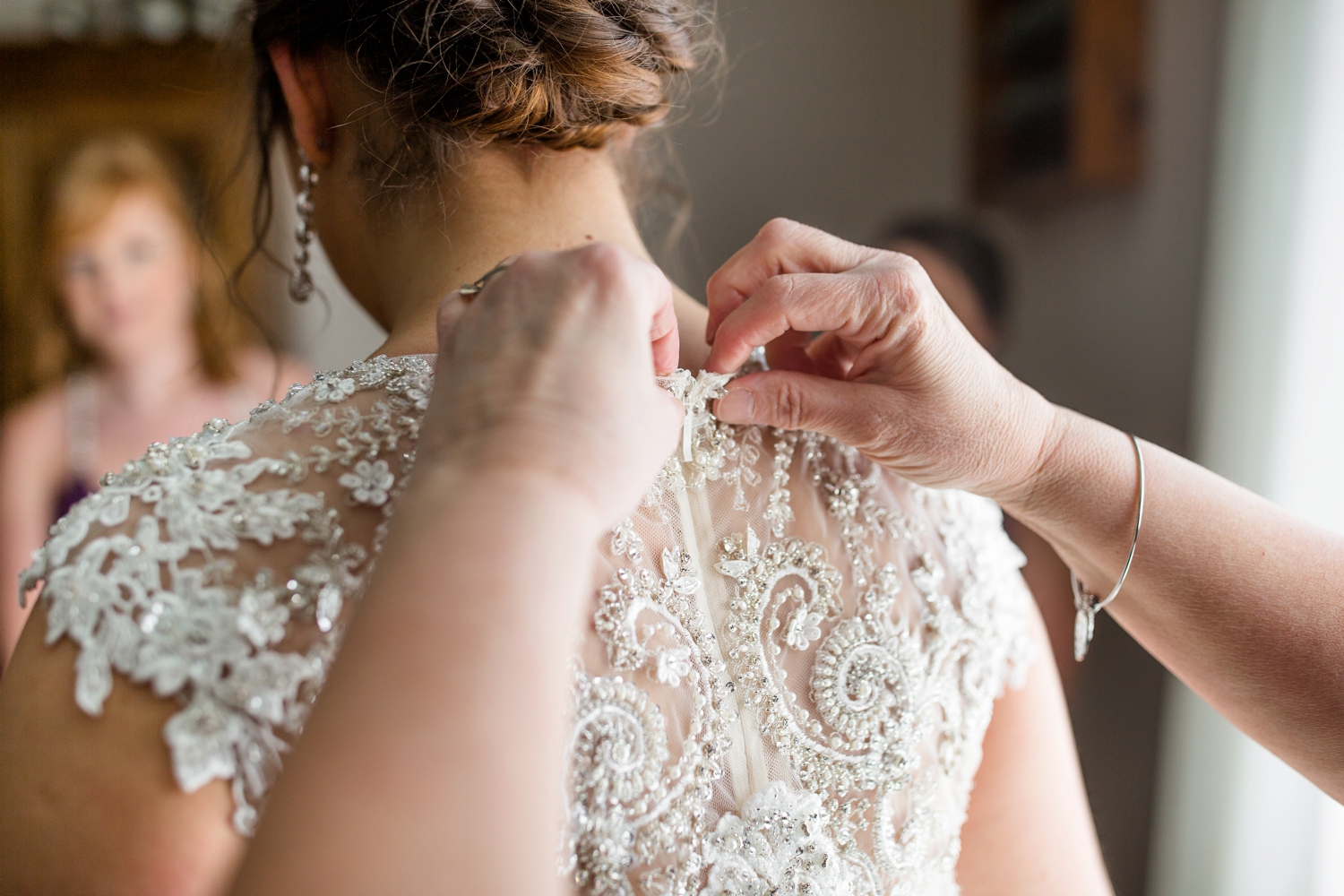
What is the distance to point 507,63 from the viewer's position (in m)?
0.70

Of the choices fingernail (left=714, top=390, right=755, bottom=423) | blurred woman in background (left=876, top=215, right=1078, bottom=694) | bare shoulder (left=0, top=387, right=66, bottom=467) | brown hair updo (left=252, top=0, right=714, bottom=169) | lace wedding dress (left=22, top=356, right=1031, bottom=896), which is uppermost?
blurred woman in background (left=876, top=215, right=1078, bottom=694)

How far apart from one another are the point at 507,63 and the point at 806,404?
1.24 ft

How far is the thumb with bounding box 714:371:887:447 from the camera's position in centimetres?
75

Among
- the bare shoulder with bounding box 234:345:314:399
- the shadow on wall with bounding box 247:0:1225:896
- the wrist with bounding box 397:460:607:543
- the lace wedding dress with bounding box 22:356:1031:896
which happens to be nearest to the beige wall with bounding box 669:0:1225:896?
the shadow on wall with bounding box 247:0:1225:896

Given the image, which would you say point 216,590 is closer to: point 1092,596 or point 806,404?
point 806,404

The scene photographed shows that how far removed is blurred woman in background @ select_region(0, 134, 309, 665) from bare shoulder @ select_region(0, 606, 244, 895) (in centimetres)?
252

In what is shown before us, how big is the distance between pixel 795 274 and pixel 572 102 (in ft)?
0.79

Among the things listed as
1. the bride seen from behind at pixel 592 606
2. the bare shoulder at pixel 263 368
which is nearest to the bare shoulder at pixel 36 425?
the bare shoulder at pixel 263 368

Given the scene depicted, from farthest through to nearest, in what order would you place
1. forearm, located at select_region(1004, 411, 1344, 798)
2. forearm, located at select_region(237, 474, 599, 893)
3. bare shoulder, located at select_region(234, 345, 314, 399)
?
bare shoulder, located at select_region(234, 345, 314, 399), forearm, located at select_region(1004, 411, 1344, 798), forearm, located at select_region(237, 474, 599, 893)

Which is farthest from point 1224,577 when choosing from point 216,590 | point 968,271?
point 968,271

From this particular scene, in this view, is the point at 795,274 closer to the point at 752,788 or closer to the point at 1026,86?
the point at 752,788

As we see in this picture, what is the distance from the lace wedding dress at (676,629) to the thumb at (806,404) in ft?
0.07

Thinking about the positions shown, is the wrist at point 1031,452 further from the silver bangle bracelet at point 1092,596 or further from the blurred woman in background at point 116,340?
the blurred woman in background at point 116,340

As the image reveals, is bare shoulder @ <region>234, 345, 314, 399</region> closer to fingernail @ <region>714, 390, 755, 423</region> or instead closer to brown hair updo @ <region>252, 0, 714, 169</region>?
brown hair updo @ <region>252, 0, 714, 169</region>
